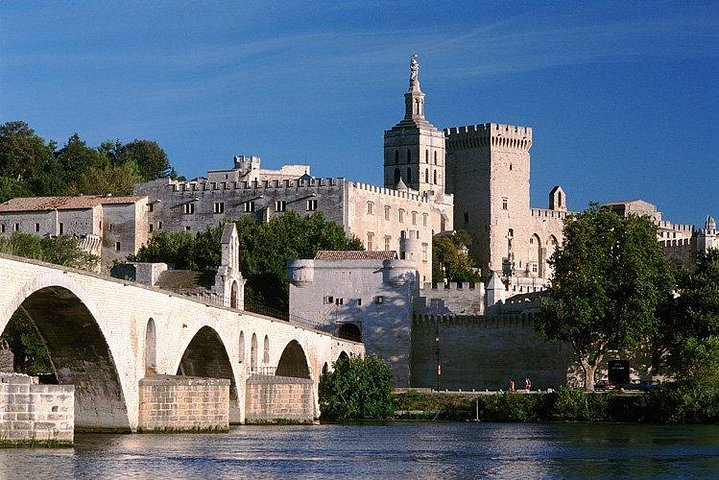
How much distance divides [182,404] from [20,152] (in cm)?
8783

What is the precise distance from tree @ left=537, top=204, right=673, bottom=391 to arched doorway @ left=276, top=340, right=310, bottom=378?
45.0ft

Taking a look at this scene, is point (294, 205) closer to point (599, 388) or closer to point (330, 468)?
point (599, 388)

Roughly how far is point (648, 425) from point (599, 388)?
551 inches

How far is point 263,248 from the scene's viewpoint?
106m

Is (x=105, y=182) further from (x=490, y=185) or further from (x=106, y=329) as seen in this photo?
(x=106, y=329)

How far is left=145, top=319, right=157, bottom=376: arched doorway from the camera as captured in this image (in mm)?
56219

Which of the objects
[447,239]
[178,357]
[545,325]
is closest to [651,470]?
[178,357]

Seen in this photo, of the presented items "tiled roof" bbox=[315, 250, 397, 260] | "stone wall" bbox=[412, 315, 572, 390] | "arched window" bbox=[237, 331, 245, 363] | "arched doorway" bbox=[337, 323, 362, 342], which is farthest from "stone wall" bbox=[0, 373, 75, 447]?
"stone wall" bbox=[412, 315, 572, 390]

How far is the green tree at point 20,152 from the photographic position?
13950 cm

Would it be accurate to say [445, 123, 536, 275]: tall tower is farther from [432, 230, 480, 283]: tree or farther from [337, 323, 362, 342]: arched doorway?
[337, 323, 362, 342]: arched doorway

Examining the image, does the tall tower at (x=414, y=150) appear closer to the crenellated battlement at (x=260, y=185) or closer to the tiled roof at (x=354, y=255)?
the crenellated battlement at (x=260, y=185)

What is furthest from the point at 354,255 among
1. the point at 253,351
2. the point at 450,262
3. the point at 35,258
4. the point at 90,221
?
the point at 450,262

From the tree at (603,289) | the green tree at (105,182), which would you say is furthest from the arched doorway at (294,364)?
the green tree at (105,182)

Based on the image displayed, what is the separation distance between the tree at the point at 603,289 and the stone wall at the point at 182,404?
33.0m
